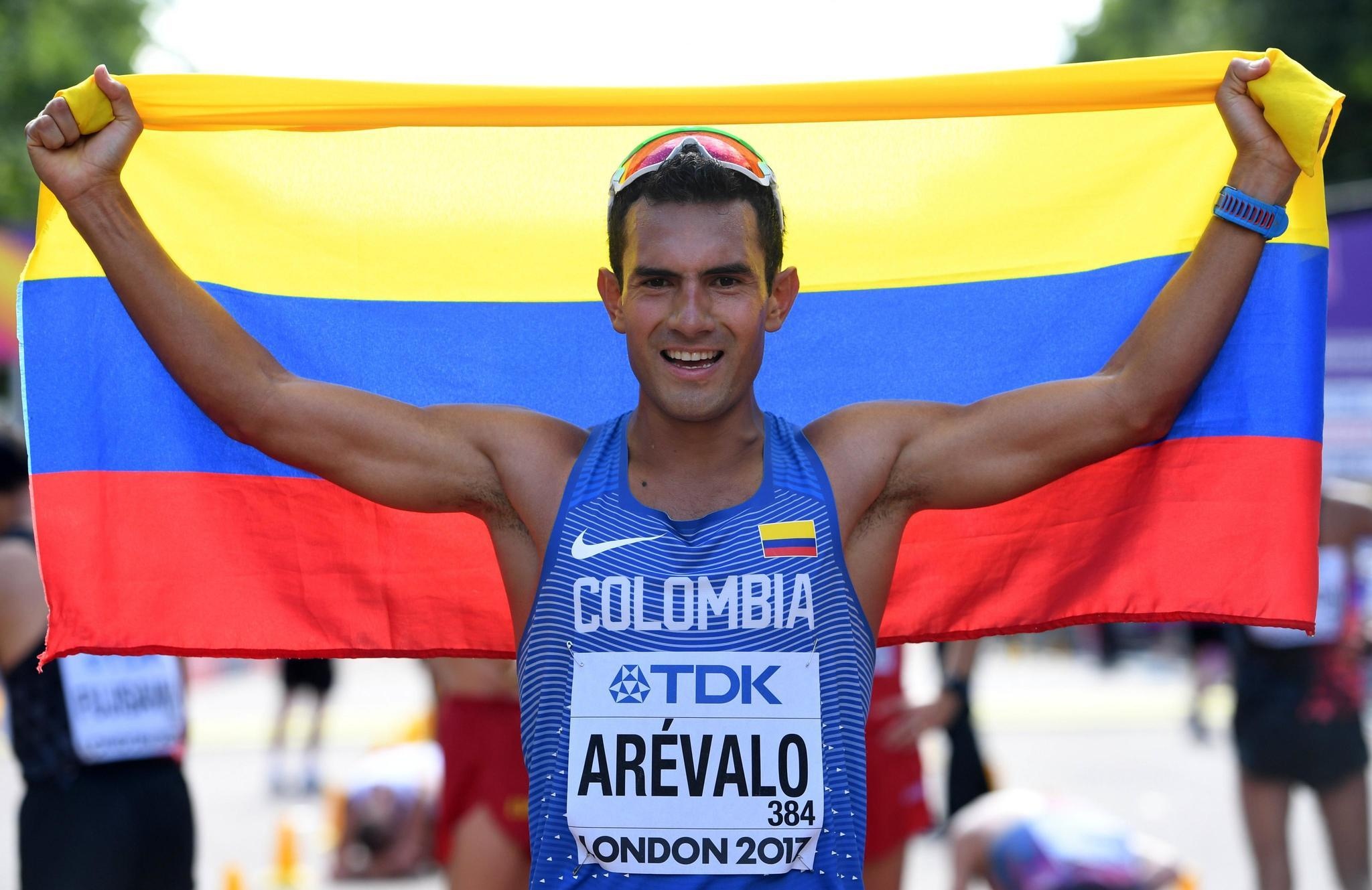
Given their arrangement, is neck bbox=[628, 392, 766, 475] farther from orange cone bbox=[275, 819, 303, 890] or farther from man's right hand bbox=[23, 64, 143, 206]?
orange cone bbox=[275, 819, 303, 890]

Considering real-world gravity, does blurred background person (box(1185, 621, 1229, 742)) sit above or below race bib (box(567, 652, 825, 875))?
above

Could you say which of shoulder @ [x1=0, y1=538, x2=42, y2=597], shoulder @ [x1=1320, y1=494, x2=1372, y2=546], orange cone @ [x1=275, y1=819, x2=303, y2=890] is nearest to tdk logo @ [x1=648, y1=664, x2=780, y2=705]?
shoulder @ [x1=0, y1=538, x2=42, y2=597]

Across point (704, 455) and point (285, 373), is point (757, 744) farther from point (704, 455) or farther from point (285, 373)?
point (285, 373)

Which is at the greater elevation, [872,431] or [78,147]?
[78,147]

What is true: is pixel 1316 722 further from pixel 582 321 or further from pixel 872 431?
pixel 872 431

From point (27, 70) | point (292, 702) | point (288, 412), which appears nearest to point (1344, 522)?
point (288, 412)

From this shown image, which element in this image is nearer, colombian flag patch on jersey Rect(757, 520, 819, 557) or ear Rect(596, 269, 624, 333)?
colombian flag patch on jersey Rect(757, 520, 819, 557)

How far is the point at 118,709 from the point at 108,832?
0.36 meters

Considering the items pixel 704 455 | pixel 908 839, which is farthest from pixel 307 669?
pixel 704 455

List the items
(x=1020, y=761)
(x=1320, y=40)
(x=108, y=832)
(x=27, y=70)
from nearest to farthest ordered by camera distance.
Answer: (x=108, y=832) → (x=1020, y=761) → (x=27, y=70) → (x=1320, y=40)

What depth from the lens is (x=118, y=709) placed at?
16.0 feet

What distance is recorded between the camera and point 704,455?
3027 millimetres

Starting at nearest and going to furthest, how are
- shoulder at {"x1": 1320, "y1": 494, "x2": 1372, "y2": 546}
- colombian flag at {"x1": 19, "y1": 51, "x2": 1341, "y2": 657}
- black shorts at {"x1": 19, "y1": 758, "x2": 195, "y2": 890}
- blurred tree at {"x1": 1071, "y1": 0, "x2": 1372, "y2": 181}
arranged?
colombian flag at {"x1": 19, "y1": 51, "x2": 1341, "y2": 657} < black shorts at {"x1": 19, "y1": 758, "x2": 195, "y2": 890} < shoulder at {"x1": 1320, "y1": 494, "x2": 1372, "y2": 546} < blurred tree at {"x1": 1071, "y1": 0, "x2": 1372, "y2": 181}

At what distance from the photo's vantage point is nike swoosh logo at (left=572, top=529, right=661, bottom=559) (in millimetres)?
2873
